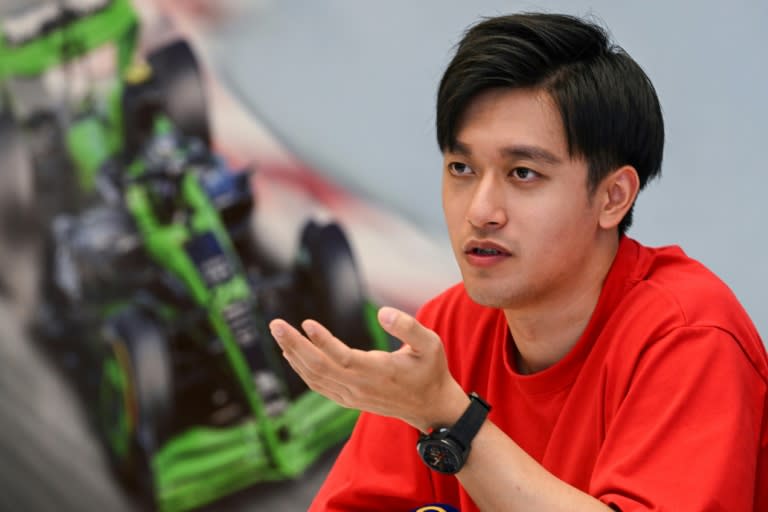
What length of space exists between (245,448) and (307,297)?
407mm

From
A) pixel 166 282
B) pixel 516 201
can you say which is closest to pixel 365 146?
pixel 166 282

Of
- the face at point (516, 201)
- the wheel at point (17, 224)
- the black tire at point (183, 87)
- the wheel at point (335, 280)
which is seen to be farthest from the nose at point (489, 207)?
the wheel at point (17, 224)

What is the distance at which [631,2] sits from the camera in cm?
191

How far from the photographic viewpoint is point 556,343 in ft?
4.10

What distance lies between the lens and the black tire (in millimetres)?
2471

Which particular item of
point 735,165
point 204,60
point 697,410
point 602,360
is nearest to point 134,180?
point 204,60

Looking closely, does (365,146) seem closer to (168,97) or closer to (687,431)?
(168,97)

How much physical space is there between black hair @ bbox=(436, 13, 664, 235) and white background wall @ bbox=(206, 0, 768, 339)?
1.02 feet

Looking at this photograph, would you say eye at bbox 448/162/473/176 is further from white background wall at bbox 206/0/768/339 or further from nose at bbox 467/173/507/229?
white background wall at bbox 206/0/768/339

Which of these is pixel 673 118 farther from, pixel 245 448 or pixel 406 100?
pixel 245 448

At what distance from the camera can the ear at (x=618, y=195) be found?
3.89 ft

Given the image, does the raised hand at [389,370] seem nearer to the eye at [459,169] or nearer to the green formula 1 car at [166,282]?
the eye at [459,169]

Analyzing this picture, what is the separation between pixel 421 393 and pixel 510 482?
13 cm

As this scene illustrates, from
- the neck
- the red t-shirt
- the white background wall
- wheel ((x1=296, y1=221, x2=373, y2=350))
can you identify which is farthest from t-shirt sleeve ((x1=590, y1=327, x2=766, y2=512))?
wheel ((x1=296, y1=221, x2=373, y2=350))
